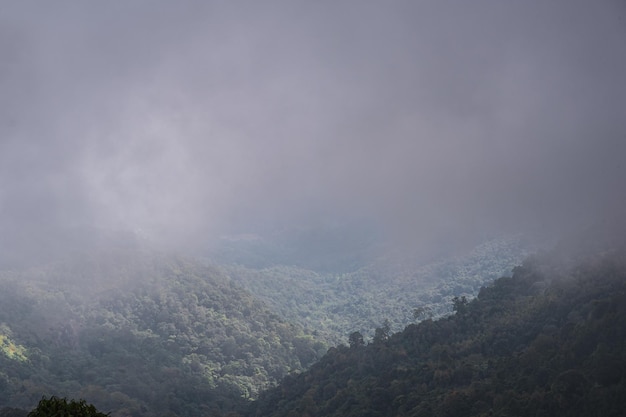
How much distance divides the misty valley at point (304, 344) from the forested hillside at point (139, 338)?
1.25ft

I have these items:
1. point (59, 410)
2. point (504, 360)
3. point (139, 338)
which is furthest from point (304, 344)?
point (59, 410)

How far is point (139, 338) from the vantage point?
414 feet

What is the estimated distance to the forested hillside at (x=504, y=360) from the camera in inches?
2030

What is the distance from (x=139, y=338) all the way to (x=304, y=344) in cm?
3533

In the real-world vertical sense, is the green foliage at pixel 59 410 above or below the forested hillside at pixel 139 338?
below

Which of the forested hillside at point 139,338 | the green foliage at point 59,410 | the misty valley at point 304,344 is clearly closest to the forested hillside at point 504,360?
the misty valley at point 304,344

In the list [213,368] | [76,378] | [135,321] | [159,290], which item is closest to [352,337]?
[213,368]

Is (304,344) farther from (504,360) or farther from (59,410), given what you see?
(59,410)

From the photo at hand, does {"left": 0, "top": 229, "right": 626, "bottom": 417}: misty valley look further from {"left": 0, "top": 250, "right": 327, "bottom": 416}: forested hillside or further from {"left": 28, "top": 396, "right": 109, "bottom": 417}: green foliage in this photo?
{"left": 28, "top": 396, "right": 109, "bottom": 417}: green foliage

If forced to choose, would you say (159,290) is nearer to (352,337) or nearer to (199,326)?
(199,326)

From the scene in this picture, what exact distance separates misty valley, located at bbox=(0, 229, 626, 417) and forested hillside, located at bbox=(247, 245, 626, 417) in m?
0.20

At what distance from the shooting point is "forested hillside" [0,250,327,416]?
97.6 meters

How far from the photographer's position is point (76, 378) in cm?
10362

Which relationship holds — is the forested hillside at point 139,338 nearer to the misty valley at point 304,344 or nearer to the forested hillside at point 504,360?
the misty valley at point 304,344
